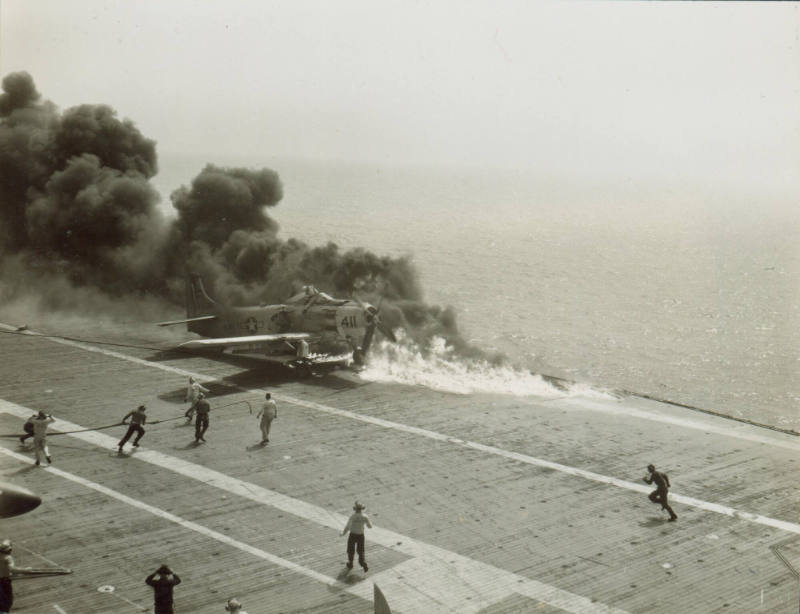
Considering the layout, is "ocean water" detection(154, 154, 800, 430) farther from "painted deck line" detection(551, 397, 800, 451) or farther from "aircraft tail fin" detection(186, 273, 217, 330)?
"aircraft tail fin" detection(186, 273, 217, 330)

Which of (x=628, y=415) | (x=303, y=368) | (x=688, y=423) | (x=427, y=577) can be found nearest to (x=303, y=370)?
(x=303, y=368)

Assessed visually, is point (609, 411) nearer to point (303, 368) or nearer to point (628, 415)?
point (628, 415)

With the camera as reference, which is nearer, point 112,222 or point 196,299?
point 196,299

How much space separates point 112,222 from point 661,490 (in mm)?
46564

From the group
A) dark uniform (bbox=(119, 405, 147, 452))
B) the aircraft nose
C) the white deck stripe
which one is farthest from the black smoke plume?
the aircraft nose

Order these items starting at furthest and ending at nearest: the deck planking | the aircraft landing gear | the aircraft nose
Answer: the aircraft landing gear, the deck planking, the aircraft nose

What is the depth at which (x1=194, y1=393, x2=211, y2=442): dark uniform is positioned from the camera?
25297 millimetres

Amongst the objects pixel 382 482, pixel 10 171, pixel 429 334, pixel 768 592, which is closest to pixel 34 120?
pixel 10 171

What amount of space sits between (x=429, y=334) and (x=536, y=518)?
22.4 metres

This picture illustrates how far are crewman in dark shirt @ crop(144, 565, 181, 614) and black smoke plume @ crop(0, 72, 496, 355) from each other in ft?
116

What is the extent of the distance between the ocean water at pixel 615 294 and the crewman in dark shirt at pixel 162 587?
20335mm

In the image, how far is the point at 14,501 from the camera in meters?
15.6

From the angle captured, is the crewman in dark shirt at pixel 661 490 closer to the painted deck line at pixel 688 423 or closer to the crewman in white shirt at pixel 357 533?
the crewman in white shirt at pixel 357 533

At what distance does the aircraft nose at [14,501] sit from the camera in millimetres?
15555
